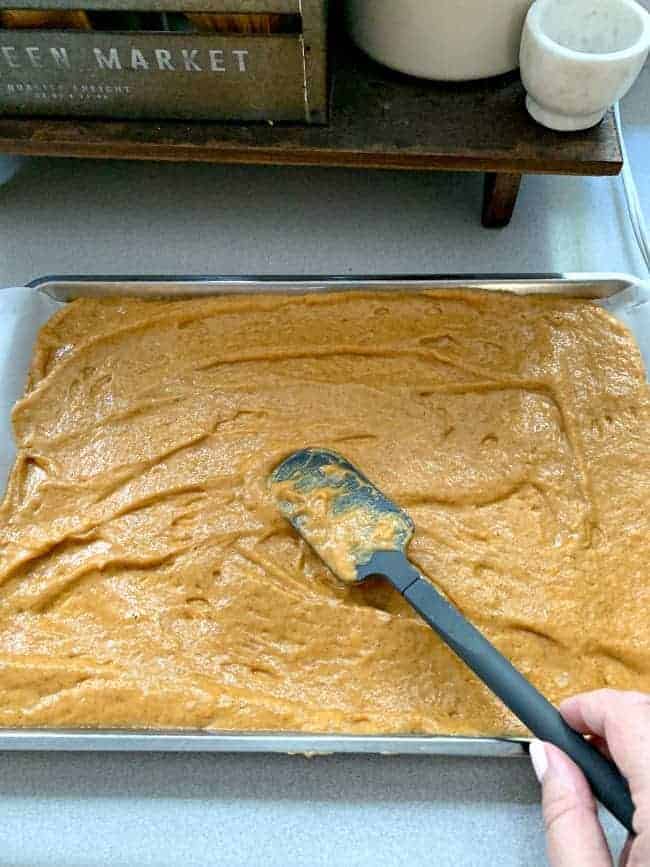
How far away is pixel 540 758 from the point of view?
0.66m

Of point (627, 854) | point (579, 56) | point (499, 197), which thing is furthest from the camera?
point (499, 197)

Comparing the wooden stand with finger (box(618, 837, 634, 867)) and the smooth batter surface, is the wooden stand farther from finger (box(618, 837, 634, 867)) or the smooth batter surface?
finger (box(618, 837, 634, 867))

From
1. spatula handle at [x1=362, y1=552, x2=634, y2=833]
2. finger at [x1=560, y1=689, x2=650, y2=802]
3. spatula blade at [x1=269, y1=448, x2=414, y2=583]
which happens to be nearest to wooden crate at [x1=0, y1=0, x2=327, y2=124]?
spatula blade at [x1=269, y1=448, x2=414, y2=583]

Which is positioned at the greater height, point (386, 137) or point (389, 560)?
point (386, 137)

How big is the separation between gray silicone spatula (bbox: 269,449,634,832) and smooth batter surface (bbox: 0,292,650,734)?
3 cm

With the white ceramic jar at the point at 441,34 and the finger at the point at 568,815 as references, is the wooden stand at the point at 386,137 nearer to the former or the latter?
the white ceramic jar at the point at 441,34

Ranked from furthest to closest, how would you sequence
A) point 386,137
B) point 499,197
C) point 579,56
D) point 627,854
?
point 499,197 < point 386,137 < point 579,56 < point 627,854

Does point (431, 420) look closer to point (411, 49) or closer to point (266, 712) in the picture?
point (266, 712)

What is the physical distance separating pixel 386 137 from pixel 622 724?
0.78 metres

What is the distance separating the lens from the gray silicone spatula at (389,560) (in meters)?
0.65

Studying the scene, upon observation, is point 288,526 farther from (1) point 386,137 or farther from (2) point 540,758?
(1) point 386,137

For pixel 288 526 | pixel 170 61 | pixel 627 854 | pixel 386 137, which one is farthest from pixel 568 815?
pixel 170 61

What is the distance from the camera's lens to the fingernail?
65cm

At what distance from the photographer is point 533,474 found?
894 mm
